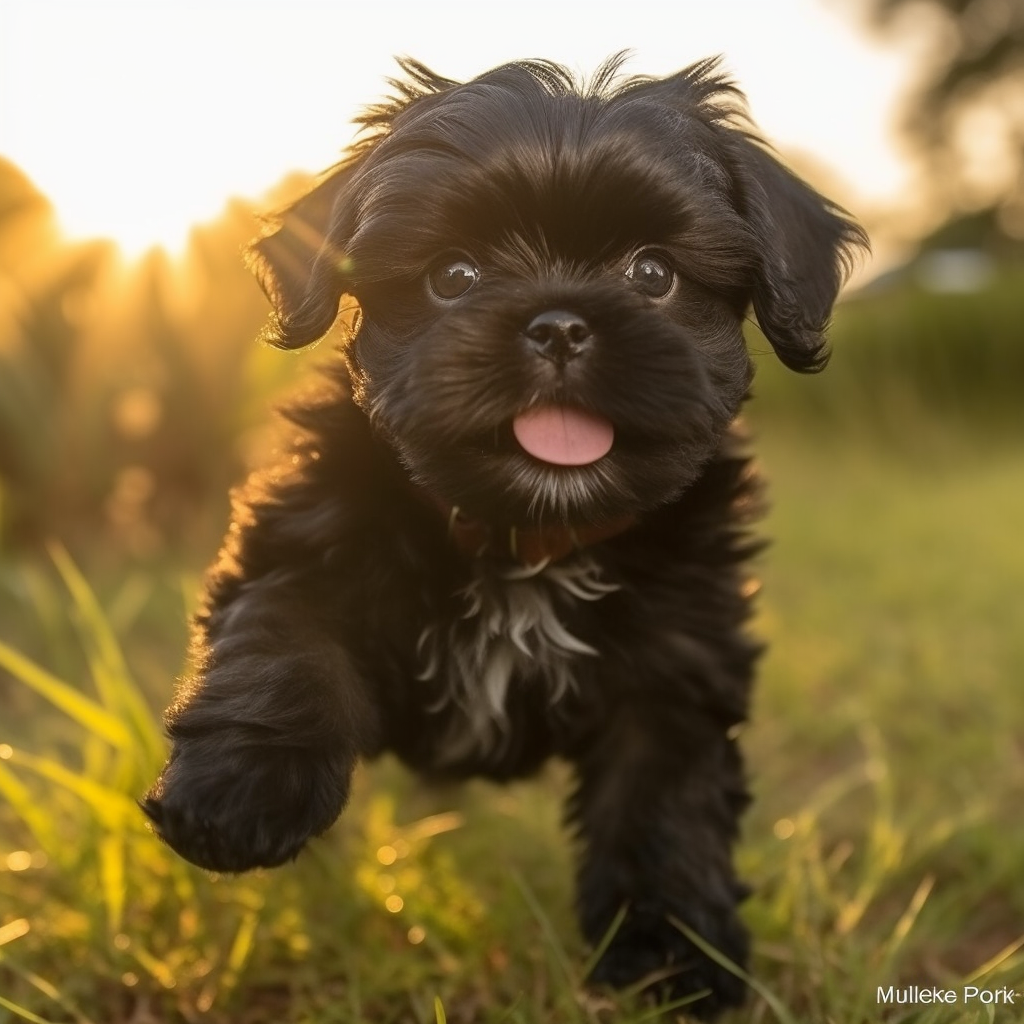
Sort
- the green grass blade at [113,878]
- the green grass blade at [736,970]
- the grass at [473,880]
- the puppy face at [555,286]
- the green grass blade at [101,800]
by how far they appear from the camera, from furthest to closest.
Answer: the green grass blade at [101,800]
the green grass blade at [113,878]
the grass at [473,880]
the green grass blade at [736,970]
the puppy face at [555,286]

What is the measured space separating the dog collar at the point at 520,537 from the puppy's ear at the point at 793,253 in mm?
441

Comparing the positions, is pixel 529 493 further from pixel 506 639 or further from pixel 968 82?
pixel 968 82

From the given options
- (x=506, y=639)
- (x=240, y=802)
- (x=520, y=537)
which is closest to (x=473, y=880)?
(x=506, y=639)

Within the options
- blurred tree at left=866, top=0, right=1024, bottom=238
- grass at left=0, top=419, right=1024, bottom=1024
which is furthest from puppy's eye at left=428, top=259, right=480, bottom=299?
blurred tree at left=866, top=0, right=1024, bottom=238

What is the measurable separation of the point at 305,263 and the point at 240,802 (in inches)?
38.9

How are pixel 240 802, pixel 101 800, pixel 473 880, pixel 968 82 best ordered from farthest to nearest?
pixel 968 82
pixel 473 880
pixel 101 800
pixel 240 802

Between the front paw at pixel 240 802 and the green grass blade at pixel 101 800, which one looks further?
the green grass blade at pixel 101 800

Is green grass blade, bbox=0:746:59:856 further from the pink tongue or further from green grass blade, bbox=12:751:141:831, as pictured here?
the pink tongue

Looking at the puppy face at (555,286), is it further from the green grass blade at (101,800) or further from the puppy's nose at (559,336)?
the green grass blade at (101,800)

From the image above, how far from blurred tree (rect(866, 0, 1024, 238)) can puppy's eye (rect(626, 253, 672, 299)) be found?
102 ft

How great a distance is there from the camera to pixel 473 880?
2.57m

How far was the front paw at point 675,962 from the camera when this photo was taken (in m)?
2.00

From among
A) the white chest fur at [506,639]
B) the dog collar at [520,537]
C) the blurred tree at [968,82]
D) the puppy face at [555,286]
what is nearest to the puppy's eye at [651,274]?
the puppy face at [555,286]

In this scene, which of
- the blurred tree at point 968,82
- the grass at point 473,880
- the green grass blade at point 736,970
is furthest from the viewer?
the blurred tree at point 968,82
